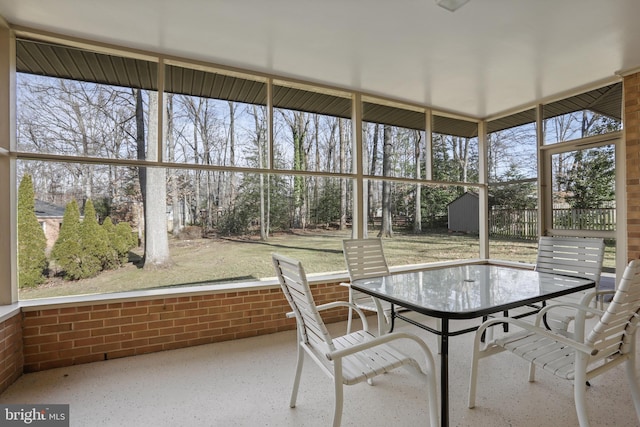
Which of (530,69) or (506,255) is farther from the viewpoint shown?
(506,255)

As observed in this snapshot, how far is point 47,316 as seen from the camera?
2500 mm

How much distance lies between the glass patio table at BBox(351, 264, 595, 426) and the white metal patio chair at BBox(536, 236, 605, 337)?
Answer: 365 mm

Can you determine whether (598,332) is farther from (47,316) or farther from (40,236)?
(40,236)

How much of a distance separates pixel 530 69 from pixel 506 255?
276 centimetres

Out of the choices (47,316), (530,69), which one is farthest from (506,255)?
(47,316)

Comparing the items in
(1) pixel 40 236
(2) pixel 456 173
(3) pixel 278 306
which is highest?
(2) pixel 456 173

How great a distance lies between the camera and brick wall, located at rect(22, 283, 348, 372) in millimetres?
2502

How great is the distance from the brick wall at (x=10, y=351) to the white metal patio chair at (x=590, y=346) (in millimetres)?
3235

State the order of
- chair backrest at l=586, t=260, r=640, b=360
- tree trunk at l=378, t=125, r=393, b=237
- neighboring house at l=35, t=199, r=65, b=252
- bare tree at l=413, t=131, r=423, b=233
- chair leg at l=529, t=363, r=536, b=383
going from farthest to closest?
bare tree at l=413, t=131, r=423, b=233, tree trunk at l=378, t=125, r=393, b=237, neighboring house at l=35, t=199, r=65, b=252, chair leg at l=529, t=363, r=536, b=383, chair backrest at l=586, t=260, r=640, b=360

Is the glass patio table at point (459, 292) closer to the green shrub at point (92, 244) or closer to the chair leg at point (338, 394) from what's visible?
the chair leg at point (338, 394)

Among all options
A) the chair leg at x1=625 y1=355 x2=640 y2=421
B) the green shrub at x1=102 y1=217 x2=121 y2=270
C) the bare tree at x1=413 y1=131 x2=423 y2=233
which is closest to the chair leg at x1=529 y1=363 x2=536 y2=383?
the chair leg at x1=625 y1=355 x2=640 y2=421

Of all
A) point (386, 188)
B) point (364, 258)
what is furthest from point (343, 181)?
point (364, 258)

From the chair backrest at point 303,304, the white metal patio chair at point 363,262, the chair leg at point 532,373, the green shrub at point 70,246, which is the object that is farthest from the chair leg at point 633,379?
the green shrub at point 70,246

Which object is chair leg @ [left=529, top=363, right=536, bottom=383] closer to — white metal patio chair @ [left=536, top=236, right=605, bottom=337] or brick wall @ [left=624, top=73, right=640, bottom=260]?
white metal patio chair @ [left=536, top=236, right=605, bottom=337]
